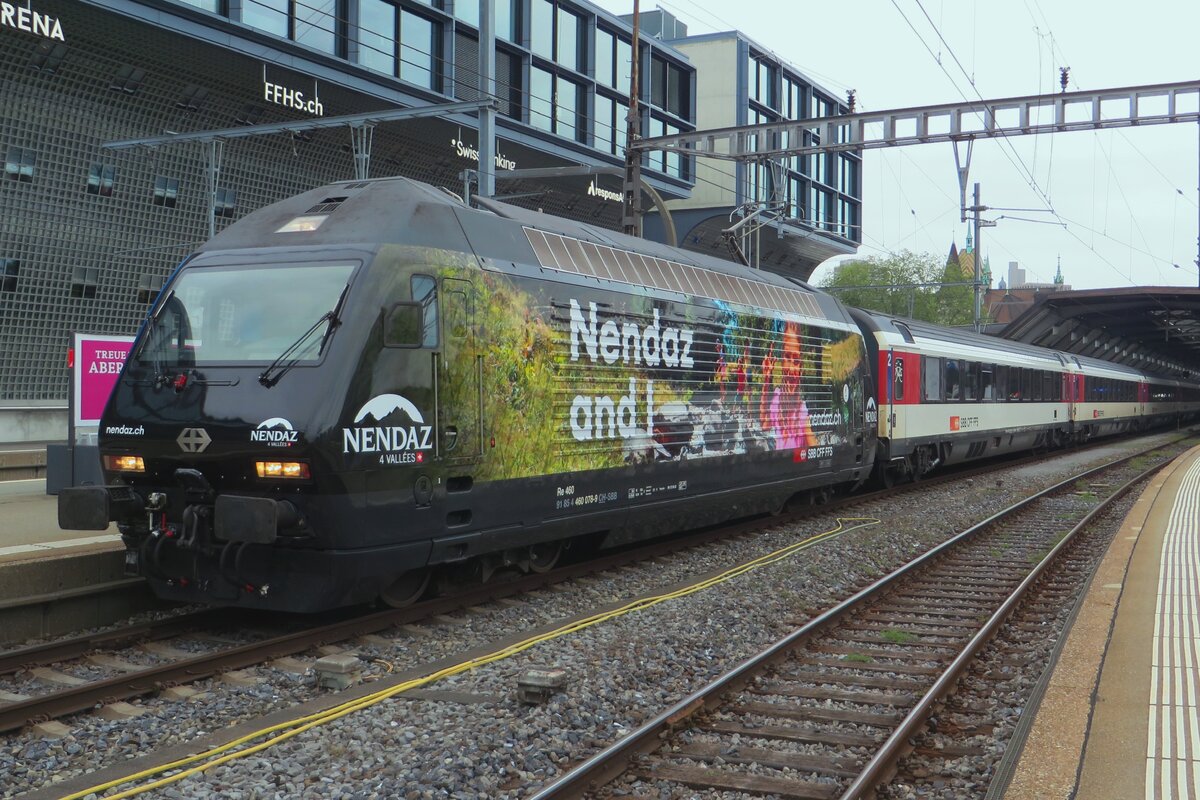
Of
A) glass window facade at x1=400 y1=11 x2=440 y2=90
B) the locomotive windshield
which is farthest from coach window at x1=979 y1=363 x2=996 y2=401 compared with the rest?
the locomotive windshield

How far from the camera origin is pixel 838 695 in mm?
6879

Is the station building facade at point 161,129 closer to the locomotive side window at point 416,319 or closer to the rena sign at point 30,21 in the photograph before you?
the rena sign at point 30,21

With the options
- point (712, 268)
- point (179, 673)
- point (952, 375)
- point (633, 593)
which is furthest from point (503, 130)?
point (179, 673)

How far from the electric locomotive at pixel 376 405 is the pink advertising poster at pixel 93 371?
481cm

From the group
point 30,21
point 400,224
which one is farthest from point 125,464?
point 30,21

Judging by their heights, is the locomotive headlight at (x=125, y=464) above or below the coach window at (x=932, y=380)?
below

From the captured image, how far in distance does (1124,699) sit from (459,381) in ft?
16.7

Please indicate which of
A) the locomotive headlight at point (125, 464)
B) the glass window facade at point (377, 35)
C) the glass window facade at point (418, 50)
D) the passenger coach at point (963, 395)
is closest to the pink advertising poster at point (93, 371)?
the locomotive headlight at point (125, 464)

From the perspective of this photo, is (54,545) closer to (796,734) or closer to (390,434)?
(390,434)

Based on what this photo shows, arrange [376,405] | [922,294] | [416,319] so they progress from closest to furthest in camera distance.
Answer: [376,405]
[416,319]
[922,294]

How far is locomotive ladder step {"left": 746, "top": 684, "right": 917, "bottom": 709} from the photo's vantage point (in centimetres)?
675

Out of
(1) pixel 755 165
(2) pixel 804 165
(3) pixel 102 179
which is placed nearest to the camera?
(3) pixel 102 179

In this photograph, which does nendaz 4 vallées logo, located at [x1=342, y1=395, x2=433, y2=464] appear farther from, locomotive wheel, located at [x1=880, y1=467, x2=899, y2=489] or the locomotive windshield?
locomotive wheel, located at [x1=880, y1=467, x2=899, y2=489]

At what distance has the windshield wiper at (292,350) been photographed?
7.73 m
